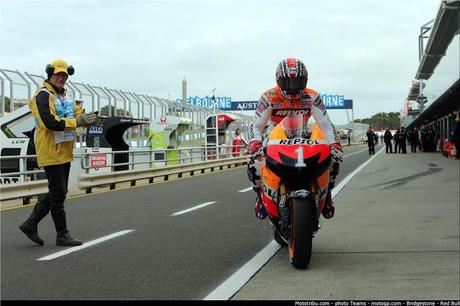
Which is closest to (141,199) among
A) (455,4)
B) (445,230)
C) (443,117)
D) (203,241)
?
(203,241)

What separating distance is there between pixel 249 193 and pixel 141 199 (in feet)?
8.42

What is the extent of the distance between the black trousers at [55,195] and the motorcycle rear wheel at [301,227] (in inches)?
113

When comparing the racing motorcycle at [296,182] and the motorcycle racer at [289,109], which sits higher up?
the motorcycle racer at [289,109]

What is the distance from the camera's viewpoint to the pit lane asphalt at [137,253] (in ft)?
16.4

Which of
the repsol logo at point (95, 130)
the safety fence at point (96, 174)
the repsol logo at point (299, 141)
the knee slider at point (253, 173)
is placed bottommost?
the safety fence at point (96, 174)

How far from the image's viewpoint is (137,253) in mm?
6586

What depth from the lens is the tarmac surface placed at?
15.6 feet

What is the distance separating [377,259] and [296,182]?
1.44m

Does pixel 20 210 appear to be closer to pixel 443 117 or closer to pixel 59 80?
pixel 59 80

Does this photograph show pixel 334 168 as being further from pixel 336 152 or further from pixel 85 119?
pixel 85 119

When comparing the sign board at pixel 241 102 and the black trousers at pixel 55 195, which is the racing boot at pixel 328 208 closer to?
the black trousers at pixel 55 195

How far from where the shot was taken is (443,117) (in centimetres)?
4153

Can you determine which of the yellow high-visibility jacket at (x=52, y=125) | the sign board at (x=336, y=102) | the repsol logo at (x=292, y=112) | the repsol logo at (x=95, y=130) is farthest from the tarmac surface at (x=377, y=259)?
the sign board at (x=336, y=102)

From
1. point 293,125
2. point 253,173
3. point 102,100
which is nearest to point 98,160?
point 102,100
